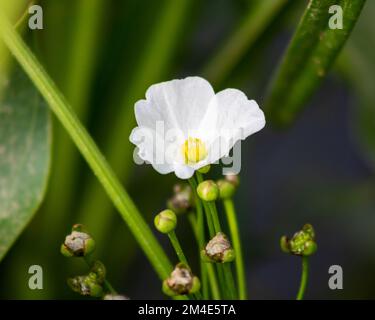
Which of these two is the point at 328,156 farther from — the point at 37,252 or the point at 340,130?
the point at 37,252

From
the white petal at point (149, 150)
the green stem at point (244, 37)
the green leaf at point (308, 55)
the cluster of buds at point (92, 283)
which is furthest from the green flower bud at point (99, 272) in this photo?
the green stem at point (244, 37)

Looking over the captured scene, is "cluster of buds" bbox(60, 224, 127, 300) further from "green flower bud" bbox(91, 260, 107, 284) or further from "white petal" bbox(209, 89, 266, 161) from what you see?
"white petal" bbox(209, 89, 266, 161)

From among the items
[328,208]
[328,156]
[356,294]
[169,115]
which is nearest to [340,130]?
[328,156]

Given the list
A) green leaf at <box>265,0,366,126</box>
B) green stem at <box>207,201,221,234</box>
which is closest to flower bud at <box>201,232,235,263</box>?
green stem at <box>207,201,221,234</box>

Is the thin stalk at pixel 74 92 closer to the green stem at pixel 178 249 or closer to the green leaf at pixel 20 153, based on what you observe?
the green leaf at pixel 20 153

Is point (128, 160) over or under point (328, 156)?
Result: under

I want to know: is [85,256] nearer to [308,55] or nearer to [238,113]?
[238,113]

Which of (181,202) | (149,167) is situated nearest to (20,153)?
(181,202)
